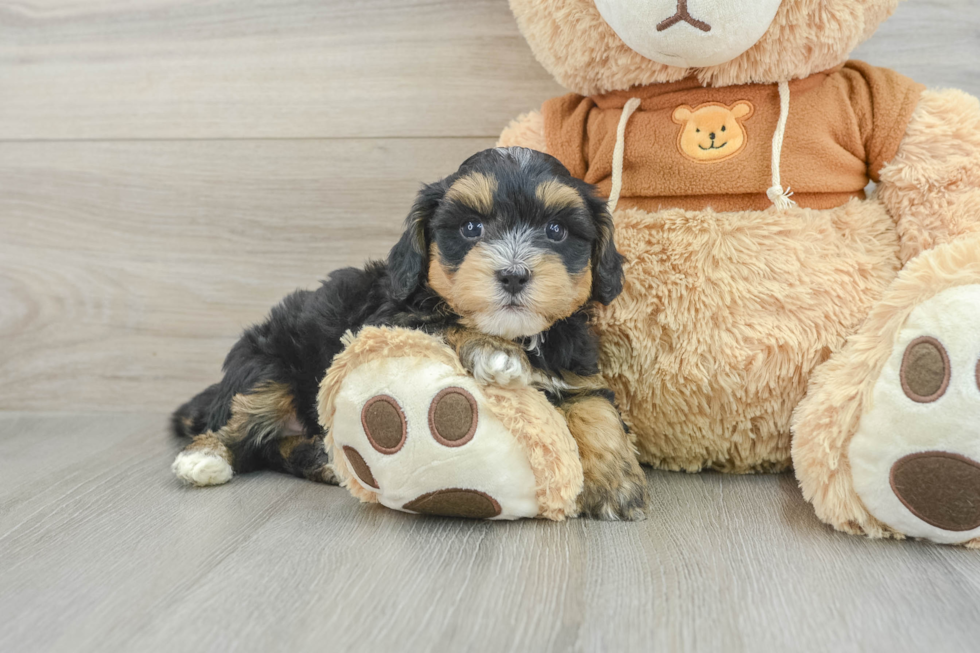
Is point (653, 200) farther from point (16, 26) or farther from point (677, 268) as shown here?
point (16, 26)

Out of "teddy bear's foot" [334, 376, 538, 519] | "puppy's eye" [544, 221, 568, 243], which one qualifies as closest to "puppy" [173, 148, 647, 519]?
"puppy's eye" [544, 221, 568, 243]

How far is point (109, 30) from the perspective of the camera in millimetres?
2367

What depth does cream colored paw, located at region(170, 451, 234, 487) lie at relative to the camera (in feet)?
5.82

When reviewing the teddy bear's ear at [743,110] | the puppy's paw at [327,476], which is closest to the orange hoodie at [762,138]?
the teddy bear's ear at [743,110]

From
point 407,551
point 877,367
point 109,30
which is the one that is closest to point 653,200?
point 877,367

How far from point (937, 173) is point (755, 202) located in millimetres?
374

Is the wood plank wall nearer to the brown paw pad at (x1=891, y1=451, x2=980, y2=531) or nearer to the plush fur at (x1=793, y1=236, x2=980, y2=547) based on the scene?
the plush fur at (x1=793, y1=236, x2=980, y2=547)

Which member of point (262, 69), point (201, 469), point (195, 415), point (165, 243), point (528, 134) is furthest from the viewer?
point (165, 243)

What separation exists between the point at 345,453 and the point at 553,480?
0.42 meters

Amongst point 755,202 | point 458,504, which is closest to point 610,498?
point 458,504

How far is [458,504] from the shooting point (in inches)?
55.0

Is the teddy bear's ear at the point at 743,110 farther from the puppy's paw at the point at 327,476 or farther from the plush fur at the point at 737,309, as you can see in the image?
the puppy's paw at the point at 327,476

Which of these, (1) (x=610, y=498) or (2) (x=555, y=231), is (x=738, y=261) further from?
(1) (x=610, y=498)

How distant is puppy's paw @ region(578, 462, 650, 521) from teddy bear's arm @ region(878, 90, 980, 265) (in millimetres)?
830
